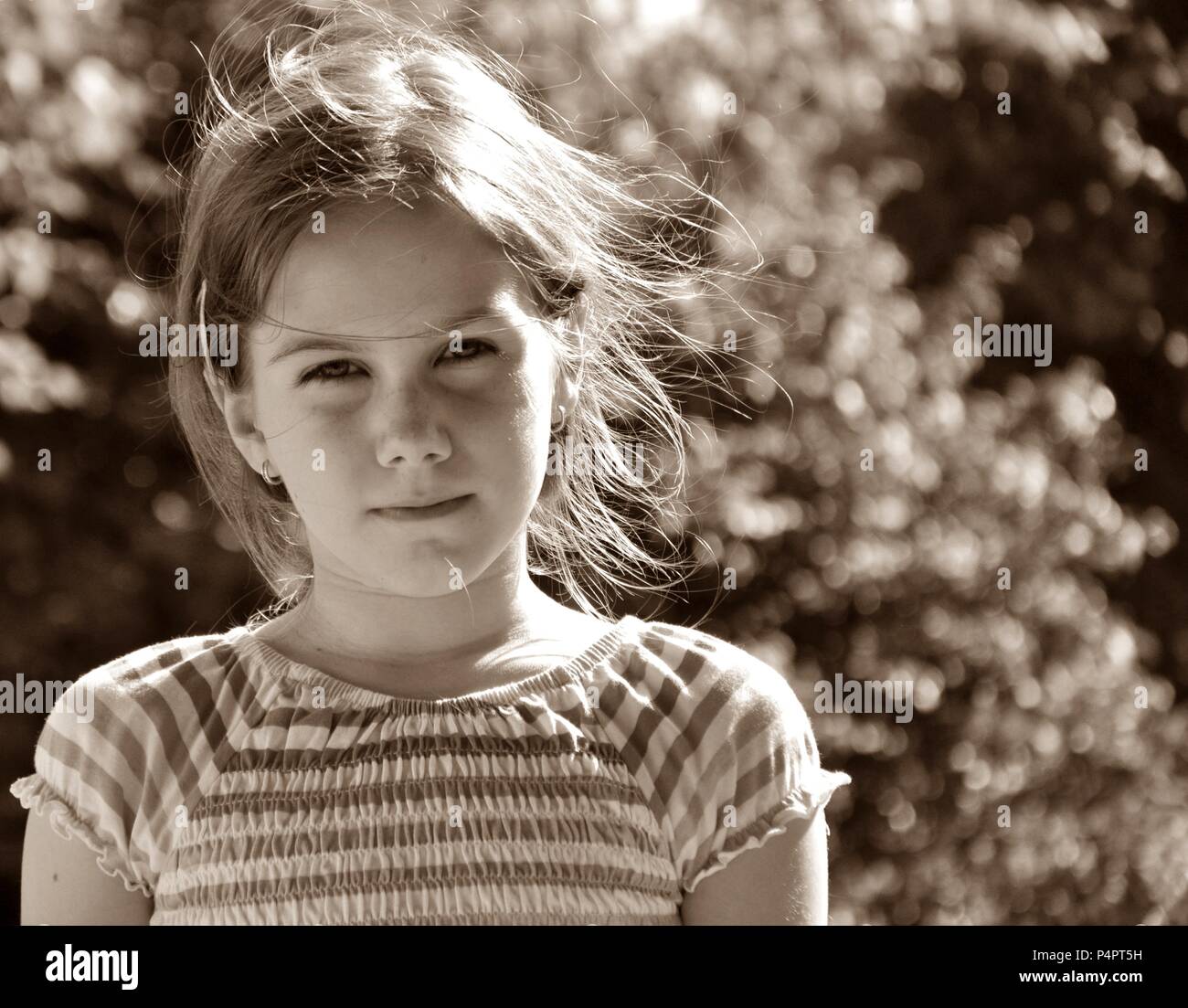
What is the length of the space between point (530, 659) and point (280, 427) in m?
0.33

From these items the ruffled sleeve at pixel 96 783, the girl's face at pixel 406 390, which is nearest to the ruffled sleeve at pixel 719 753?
the girl's face at pixel 406 390

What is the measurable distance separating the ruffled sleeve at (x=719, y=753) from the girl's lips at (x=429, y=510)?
0.25 metres

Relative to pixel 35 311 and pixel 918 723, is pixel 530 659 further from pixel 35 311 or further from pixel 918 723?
pixel 918 723

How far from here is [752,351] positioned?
289cm

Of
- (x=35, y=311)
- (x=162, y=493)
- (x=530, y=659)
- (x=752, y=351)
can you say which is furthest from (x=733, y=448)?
(x=530, y=659)

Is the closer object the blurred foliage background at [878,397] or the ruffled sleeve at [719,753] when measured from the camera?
the ruffled sleeve at [719,753]

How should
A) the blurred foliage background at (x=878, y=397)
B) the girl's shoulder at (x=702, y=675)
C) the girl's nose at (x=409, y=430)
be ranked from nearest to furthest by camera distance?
1. the girl's nose at (x=409, y=430)
2. the girl's shoulder at (x=702, y=675)
3. the blurred foliage background at (x=878, y=397)

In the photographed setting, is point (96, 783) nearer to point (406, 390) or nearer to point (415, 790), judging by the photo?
point (415, 790)

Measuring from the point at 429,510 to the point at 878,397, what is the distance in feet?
6.09

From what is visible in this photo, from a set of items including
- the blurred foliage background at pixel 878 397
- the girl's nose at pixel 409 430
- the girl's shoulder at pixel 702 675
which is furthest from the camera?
the blurred foliage background at pixel 878 397

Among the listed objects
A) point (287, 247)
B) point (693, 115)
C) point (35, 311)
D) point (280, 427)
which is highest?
point (693, 115)

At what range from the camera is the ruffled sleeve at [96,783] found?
1393mm

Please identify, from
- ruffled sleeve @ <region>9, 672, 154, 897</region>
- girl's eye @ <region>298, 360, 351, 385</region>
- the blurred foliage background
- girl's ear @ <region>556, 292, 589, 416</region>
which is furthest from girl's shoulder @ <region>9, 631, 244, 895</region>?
the blurred foliage background

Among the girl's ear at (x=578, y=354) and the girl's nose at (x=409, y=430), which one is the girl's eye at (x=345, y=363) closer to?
the girl's nose at (x=409, y=430)
